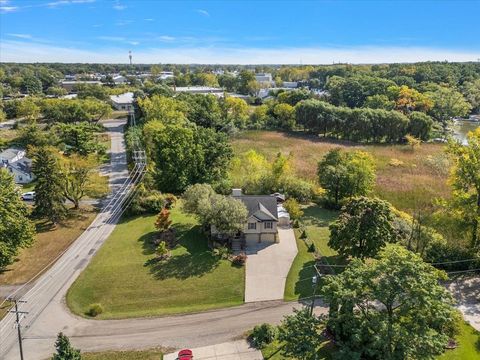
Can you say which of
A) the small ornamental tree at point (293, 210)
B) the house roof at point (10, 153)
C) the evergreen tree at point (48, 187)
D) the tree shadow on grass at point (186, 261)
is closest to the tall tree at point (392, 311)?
the tree shadow on grass at point (186, 261)

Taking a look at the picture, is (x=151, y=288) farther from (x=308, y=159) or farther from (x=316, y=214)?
(x=308, y=159)

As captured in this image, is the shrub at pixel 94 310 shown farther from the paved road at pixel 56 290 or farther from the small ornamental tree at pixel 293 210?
the small ornamental tree at pixel 293 210

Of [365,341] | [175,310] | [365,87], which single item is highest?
[365,87]

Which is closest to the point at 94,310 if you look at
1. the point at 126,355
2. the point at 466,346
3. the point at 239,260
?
the point at 126,355

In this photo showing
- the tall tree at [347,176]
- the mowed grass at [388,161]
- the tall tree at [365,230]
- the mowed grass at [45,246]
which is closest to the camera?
the tall tree at [365,230]

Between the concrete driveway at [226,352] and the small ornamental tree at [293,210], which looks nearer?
the concrete driveway at [226,352]

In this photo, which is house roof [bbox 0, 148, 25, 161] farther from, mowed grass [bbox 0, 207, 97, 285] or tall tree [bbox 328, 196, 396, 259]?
tall tree [bbox 328, 196, 396, 259]

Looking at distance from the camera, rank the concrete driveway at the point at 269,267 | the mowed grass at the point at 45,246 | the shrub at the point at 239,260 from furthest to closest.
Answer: the shrub at the point at 239,260 → the mowed grass at the point at 45,246 → the concrete driveway at the point at 269,267

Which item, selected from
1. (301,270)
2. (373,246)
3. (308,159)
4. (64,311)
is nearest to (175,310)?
(64,311)
